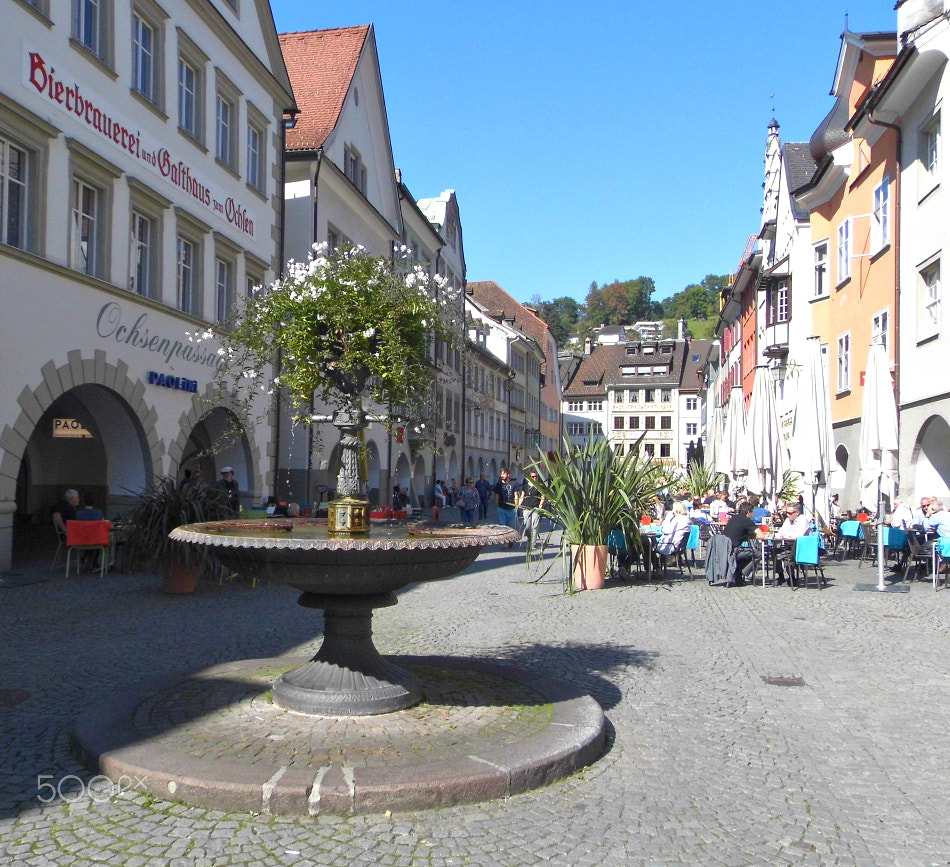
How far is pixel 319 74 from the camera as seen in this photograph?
92.9 ft

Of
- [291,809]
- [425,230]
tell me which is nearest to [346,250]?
[291,809]

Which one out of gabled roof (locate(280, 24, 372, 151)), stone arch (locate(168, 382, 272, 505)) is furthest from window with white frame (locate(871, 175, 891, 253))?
stone arch (locate(168, 382, 272, 505))

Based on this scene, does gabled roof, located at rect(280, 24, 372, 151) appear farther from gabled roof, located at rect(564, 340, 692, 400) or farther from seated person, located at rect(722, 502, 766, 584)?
gabled roof, located at rect(564, 340, 692, 400)

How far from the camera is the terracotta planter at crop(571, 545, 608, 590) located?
45.2 ft

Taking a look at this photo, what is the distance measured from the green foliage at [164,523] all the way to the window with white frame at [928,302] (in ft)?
46.4

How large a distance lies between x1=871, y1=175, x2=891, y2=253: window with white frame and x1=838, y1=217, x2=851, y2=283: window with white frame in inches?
53.0

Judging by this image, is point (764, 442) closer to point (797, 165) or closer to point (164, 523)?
point (164, 523)

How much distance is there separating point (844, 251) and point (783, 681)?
20.4 metres

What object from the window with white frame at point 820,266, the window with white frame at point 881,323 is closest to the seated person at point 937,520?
the window with white frame at point 881,323

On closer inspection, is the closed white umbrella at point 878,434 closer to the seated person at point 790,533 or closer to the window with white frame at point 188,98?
the seated person at point 790,533

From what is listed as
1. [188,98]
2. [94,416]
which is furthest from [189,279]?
[94,416]

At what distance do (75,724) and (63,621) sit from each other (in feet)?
16.3

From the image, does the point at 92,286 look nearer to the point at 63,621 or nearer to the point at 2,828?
the point at 63,621

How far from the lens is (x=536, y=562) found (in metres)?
18.0
